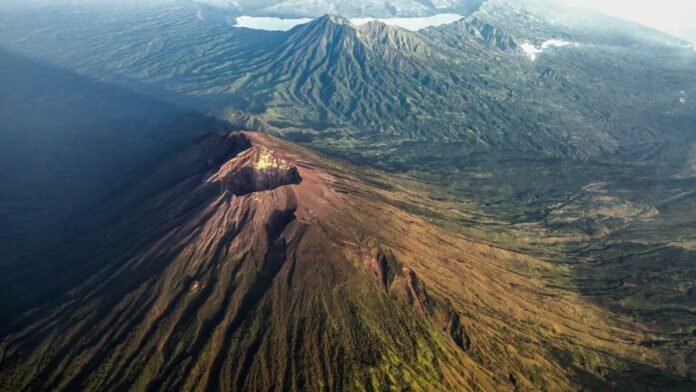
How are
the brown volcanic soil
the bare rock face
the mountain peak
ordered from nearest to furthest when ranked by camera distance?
the brown volcanic soil → the mountain peak → the bare rock face

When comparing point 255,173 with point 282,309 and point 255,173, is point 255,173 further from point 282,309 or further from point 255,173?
point 282,309

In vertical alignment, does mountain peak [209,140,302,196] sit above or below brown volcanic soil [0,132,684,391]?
above

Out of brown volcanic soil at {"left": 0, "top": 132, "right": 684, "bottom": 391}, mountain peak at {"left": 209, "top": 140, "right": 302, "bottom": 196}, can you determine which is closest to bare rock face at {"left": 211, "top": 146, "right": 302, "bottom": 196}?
mountain peak at {"left": 209, "top": 140, "right": 302, "bottom": 196}

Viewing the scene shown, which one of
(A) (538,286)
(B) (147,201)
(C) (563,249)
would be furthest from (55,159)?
(C) (563,249)

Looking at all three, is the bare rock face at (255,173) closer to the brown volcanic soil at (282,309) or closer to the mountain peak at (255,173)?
the mountain peak at (255,173)

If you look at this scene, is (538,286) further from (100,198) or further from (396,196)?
(100,198)

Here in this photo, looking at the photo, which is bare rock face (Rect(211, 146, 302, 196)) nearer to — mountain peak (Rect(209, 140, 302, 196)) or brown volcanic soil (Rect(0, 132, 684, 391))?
mountain peak (Rect(209, 140, 302, 196))

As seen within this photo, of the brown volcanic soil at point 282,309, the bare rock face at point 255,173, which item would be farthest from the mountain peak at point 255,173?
the brown volcanic soil at point 282,309
